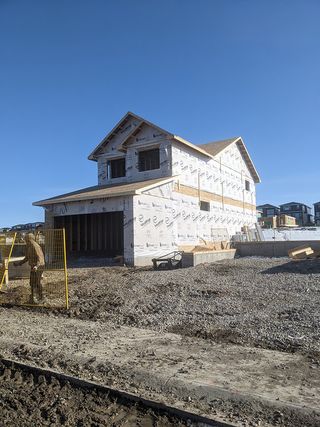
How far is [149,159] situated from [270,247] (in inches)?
362

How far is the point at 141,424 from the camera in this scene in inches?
163

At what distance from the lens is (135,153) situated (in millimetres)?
25250

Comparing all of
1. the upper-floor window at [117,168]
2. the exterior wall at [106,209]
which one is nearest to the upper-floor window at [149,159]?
the upper-floor window at [117,168]

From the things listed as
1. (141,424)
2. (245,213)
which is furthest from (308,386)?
(245,213)

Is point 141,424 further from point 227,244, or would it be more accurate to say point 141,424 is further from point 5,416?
A: point 227,244

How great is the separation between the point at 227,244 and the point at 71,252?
1028cm

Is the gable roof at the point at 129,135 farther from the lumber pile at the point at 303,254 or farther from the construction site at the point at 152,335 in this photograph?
the lumber pile at the point at 303,254

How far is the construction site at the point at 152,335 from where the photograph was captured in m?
4.37

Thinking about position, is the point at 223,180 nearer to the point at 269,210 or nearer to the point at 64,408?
the point at 64,408

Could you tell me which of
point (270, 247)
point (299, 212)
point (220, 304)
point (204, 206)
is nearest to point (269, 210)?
point (299, 212)

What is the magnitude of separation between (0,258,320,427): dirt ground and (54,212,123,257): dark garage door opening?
13883mm

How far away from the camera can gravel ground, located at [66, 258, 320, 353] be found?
7.12 metres

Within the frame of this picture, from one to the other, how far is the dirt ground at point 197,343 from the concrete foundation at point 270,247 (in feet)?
34.8

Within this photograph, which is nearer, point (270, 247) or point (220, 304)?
point (220, 304)
